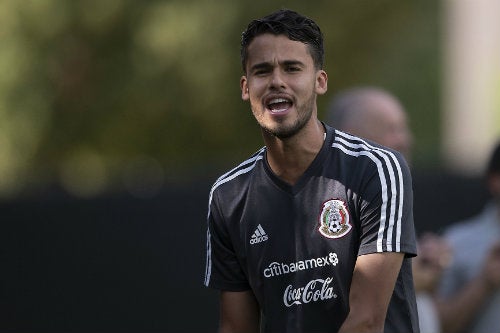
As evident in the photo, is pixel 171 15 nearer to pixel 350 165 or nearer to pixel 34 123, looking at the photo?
pixel 34 123

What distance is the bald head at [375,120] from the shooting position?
23.6 ft

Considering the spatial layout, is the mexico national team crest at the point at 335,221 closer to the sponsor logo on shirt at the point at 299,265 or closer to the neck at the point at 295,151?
the sponsor logo on shirt at the point at 299,265

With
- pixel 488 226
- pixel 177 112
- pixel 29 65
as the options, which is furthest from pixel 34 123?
pixel 488 226

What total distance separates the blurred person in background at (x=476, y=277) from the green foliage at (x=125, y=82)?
9788mm

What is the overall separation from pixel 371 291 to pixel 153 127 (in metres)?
14.5

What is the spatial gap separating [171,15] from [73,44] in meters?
1.39

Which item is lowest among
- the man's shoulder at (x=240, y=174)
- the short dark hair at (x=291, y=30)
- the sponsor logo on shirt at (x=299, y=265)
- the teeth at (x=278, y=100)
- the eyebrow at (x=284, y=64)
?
→ the sponsor logo on shirt at (x=299, y=265)

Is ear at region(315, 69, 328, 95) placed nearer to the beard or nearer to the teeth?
the beard

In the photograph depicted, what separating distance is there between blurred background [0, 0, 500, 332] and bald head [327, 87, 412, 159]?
4759 millimetres

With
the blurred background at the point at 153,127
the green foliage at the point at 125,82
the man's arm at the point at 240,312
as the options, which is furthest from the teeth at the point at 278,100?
the green foliage at the point at 125,82

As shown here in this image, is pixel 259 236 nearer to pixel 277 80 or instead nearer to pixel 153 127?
pixel 277 80

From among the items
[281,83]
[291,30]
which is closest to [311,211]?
[281,83]

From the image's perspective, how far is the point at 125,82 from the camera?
19094mm

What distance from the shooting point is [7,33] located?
18.2m
